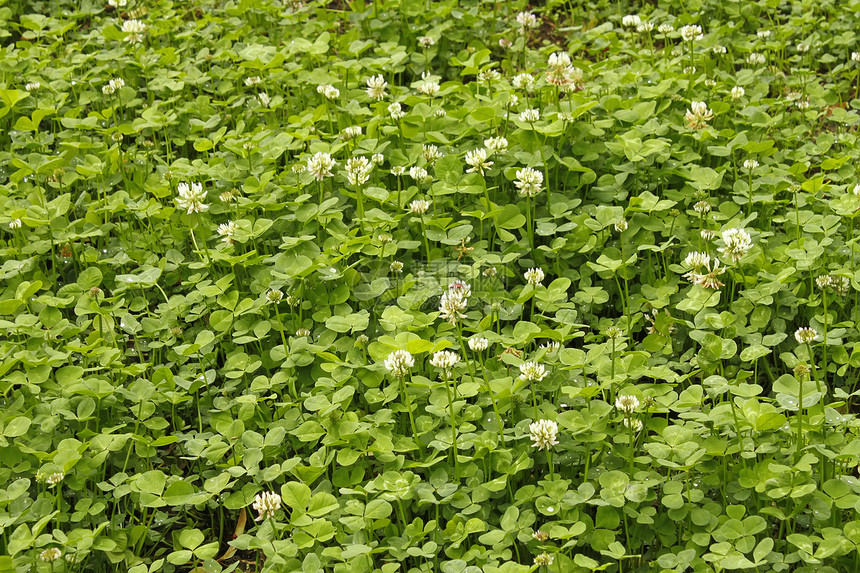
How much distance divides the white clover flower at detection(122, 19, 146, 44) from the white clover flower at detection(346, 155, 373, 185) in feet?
7.51

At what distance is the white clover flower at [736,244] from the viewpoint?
3213mm

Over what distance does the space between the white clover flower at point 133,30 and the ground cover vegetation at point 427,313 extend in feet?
0.54

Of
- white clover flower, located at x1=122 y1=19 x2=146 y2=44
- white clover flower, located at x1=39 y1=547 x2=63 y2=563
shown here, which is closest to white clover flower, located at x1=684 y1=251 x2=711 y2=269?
white clover flower, located at x1=39 y1=547 x2=63 y2=563

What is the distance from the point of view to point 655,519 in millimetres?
2674

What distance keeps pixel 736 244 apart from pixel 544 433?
1151mm

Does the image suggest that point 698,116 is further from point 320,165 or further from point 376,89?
point 320,165

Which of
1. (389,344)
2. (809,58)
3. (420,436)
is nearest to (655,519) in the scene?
(420,436)

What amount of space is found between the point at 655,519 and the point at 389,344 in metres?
1.03

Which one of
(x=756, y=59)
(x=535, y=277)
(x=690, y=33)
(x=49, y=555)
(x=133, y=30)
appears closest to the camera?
(x=49, y=555)

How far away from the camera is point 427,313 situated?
11.2 ft

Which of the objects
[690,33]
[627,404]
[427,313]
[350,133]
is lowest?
[427,313]

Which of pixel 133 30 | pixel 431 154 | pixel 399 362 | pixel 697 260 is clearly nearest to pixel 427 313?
pixel 399 362

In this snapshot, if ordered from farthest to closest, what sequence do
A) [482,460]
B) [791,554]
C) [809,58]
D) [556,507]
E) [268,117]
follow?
[809,58] → [268,117] → [482,460] → [556,507] → [791,554]

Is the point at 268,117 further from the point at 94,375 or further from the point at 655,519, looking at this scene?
the point at 655,519
